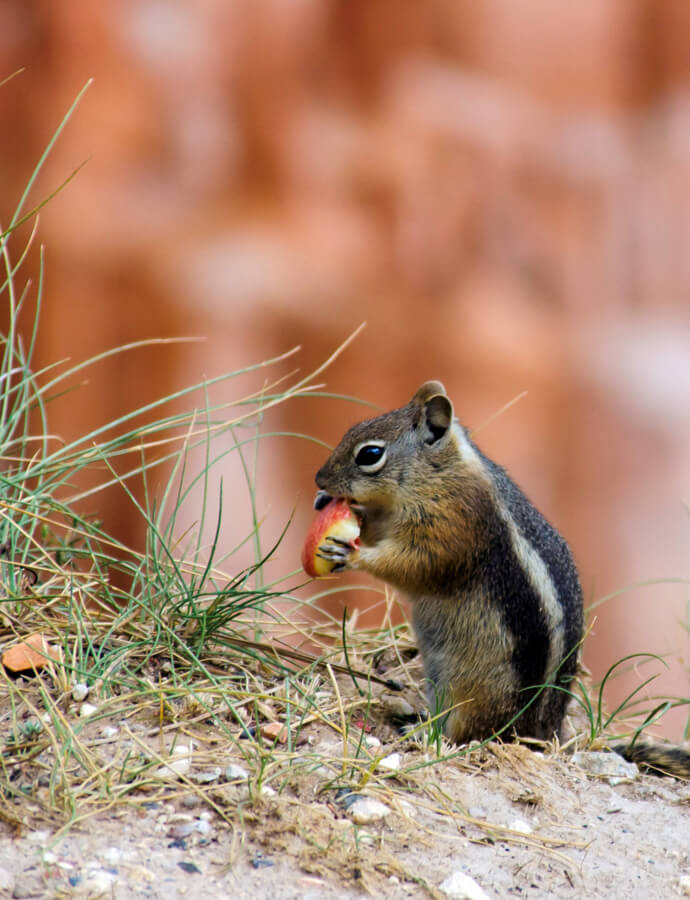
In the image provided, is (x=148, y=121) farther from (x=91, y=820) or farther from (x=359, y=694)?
(x=91, y=820)

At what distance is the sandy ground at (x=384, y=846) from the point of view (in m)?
1.43

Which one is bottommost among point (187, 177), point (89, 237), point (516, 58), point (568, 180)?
point (89, 237)

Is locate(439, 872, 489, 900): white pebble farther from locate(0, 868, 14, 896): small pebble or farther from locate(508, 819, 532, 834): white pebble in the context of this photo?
locate(0, 868, 14, 896): small pebble

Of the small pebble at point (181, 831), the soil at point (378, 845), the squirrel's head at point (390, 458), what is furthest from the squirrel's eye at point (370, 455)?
the small pebble at point (181, 831)

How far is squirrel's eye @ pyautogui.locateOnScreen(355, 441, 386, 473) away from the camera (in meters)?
2.59

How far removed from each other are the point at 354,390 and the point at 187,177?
3.78 ft

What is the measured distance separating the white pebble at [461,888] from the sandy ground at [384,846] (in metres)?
0.02

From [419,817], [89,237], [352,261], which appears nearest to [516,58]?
[352,261]

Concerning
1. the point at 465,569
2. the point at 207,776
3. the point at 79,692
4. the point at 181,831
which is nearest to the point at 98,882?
the point at 181,831

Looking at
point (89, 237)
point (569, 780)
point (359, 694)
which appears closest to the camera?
point (569, 780)

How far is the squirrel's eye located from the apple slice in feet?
0.37

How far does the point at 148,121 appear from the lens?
14.1ft

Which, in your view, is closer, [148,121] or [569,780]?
[569,780]

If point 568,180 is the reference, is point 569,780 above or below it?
below
